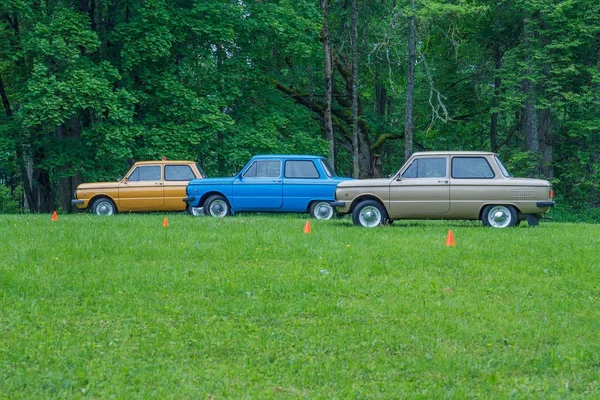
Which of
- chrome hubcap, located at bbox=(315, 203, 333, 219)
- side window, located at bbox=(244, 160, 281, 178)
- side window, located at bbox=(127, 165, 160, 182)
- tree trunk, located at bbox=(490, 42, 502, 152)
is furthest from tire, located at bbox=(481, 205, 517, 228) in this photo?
tree trunk, located at bbox=(490, 42, 502, 152)

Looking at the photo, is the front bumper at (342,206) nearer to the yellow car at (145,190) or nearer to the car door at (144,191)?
the yellow car at (145,190)

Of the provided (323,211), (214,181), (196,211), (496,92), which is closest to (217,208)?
(214,181)

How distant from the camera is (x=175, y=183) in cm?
2347

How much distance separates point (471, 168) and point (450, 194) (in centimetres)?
80

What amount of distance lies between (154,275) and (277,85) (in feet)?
84.8

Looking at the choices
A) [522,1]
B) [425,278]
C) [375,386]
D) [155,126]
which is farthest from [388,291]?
[522,1]

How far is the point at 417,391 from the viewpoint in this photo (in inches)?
246

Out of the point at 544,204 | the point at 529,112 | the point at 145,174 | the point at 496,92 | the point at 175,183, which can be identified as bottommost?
the point at 544,204

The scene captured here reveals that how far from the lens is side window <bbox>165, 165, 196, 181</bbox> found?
23.6 m

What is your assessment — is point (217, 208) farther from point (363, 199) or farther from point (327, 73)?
point (327, 73)

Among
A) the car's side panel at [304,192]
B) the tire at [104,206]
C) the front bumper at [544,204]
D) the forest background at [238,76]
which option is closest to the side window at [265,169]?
the car's side panel at [304,192]

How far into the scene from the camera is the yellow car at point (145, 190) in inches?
923

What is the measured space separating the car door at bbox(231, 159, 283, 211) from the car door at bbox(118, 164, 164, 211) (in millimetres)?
3600

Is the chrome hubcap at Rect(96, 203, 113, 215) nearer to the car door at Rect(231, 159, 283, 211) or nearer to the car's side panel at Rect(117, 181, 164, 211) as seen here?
the car's side panel at Rect(117, 181, 164, 211)
